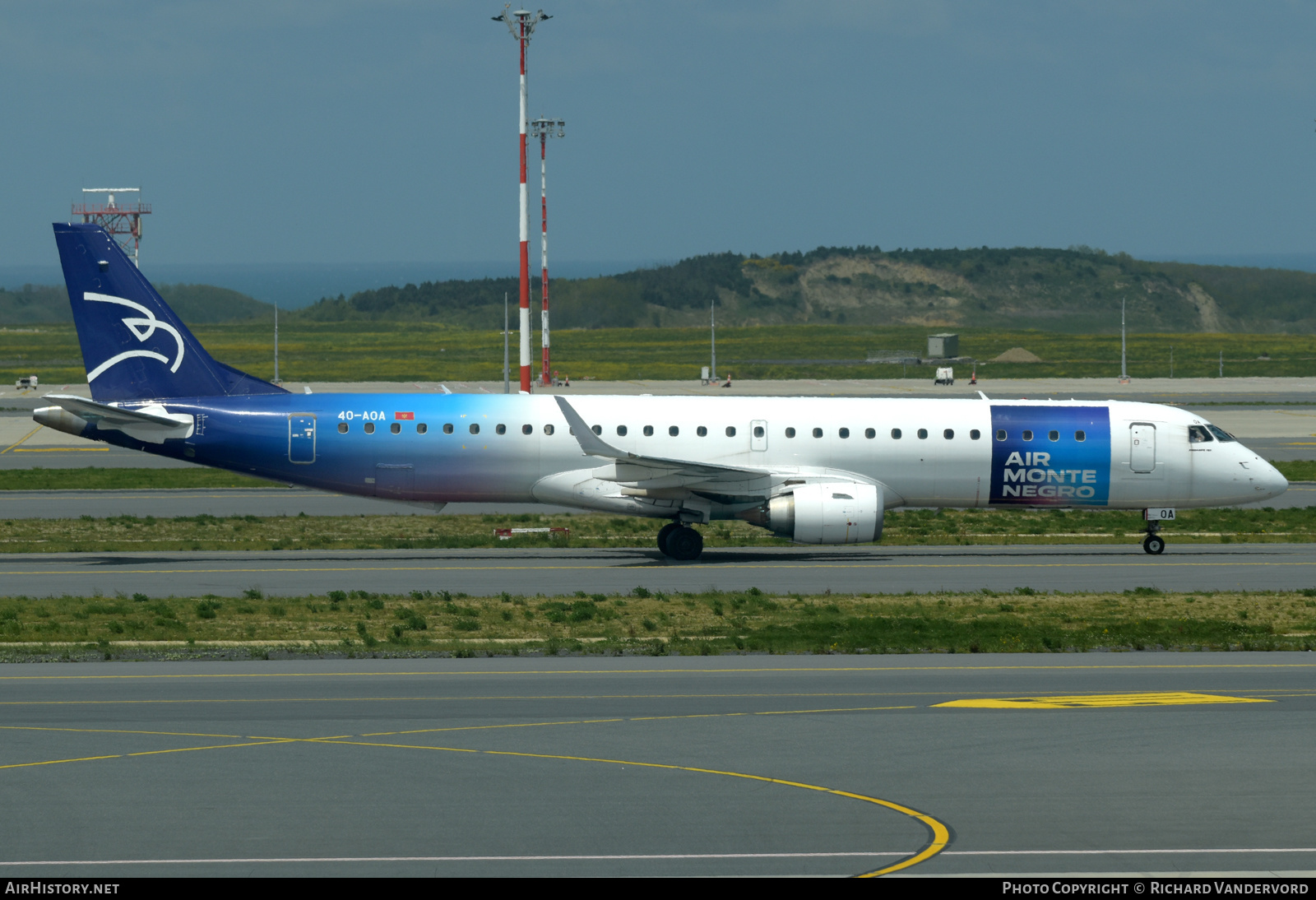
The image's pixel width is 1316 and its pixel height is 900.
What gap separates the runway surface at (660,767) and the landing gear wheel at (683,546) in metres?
11.8

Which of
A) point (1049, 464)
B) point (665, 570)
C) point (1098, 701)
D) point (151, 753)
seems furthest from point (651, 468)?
point (151, 753)

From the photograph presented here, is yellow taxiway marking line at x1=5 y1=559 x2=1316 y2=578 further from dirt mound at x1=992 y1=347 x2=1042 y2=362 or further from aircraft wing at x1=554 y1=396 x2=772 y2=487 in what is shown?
dirt mound at x1=992 y1=347 x2=1042 y2=362

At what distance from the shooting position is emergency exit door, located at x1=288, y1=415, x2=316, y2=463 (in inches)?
1347

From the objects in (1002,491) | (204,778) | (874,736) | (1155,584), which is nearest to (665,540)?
(1002,491)

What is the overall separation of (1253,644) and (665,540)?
14.5m

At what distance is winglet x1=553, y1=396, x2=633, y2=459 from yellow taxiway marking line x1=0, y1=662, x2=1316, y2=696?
11836 mm

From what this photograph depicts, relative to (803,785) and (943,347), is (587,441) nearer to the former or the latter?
(803,785)

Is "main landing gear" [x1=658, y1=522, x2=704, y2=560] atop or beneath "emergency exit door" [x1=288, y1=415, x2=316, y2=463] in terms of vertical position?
beneath

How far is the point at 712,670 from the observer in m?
21.6

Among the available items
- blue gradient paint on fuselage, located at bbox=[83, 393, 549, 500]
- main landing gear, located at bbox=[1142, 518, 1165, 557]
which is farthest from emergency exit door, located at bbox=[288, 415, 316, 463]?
main landing gear, located at bbox=[1142, 518, 1165, 557]

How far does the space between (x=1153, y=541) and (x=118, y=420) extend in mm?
24671

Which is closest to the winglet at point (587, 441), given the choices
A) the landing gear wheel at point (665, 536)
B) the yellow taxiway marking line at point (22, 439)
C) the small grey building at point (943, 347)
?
the landing gear wheel at point (665, 536)

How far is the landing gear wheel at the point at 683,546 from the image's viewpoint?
34.2 metres

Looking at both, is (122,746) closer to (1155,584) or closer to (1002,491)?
(1155,584)
